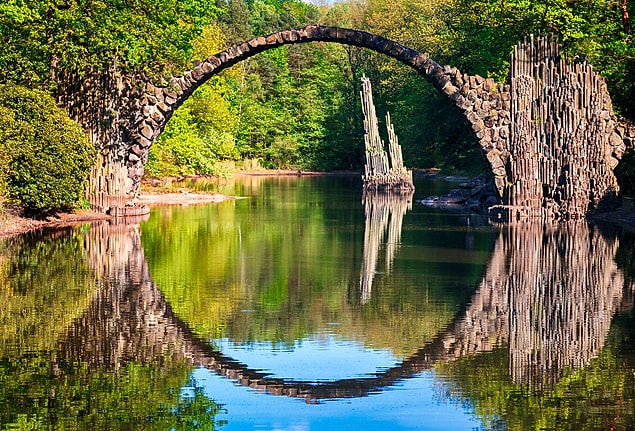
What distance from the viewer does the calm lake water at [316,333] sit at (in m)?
10.1

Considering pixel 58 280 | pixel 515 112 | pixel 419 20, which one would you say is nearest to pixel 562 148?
pixel 515 112

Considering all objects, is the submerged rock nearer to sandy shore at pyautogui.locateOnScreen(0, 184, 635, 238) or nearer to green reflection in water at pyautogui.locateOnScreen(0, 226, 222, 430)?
sandy shore at pyautogui.locateOnScreen(0, 184, 635, 238)

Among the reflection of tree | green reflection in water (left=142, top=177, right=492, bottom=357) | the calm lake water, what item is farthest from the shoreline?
the reflection of tree

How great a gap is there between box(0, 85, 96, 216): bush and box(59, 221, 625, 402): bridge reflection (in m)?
6.23

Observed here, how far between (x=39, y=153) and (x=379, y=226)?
9.10m

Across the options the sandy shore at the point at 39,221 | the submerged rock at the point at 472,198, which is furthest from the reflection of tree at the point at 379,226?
the sandy shore at the point at 39,221

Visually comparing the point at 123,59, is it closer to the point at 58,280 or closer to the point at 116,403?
the point at 58,280

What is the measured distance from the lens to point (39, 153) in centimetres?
2834

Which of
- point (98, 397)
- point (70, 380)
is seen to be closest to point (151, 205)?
point (70, 380)

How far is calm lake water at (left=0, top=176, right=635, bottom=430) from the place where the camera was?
399 inches

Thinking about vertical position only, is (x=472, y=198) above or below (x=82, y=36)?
below

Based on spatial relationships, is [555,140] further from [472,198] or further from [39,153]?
[39,153]

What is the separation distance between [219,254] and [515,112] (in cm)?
1319

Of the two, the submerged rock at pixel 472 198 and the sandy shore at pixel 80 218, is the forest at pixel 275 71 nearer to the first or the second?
the sandy shore at pixel 80 218
